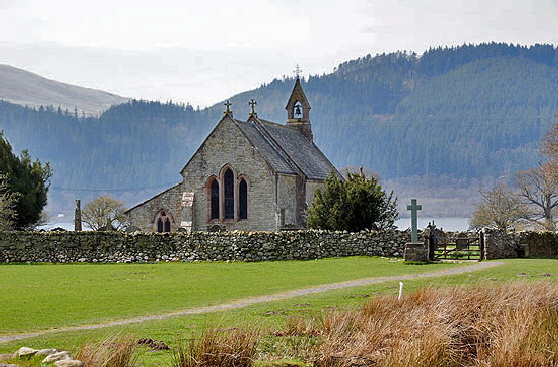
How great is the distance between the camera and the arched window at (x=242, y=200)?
51.3 m

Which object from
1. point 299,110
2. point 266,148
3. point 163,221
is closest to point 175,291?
point 163,221

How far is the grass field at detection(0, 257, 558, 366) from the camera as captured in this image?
14.2 metres

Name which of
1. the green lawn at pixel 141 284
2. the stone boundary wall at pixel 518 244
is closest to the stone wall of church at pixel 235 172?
the green lawn at pixel 141 284

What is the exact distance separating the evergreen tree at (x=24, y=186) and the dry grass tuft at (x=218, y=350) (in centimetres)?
3730

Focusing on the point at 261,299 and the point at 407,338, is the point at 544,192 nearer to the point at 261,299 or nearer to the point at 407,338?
the point at 261,299

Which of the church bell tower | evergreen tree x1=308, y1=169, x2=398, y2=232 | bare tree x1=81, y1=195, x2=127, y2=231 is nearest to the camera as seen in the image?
evergreen tree x1=308, y1=169, x2=398, y2=232

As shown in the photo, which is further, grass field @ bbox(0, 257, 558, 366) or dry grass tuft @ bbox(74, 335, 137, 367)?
grass field @ bbox(0, 257, 558, 366)

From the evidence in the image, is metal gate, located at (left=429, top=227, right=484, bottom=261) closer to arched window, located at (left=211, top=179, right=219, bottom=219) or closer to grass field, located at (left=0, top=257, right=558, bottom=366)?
grass field, located at (left=0, top=257, right=558, bottom=366)

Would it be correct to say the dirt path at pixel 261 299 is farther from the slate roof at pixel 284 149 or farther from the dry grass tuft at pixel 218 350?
the slate roof at pixel 284 149

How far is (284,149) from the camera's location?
55.2 metres

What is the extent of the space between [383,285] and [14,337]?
35.7ft

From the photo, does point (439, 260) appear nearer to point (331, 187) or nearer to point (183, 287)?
point (331, 187)

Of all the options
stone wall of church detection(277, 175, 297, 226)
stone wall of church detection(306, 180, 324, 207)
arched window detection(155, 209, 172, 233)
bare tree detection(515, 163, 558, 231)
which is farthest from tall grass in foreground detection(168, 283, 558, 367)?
bare tree detection(515, 163, 558, 231)

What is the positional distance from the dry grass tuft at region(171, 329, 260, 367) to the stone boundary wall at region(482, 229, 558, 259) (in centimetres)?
2393
